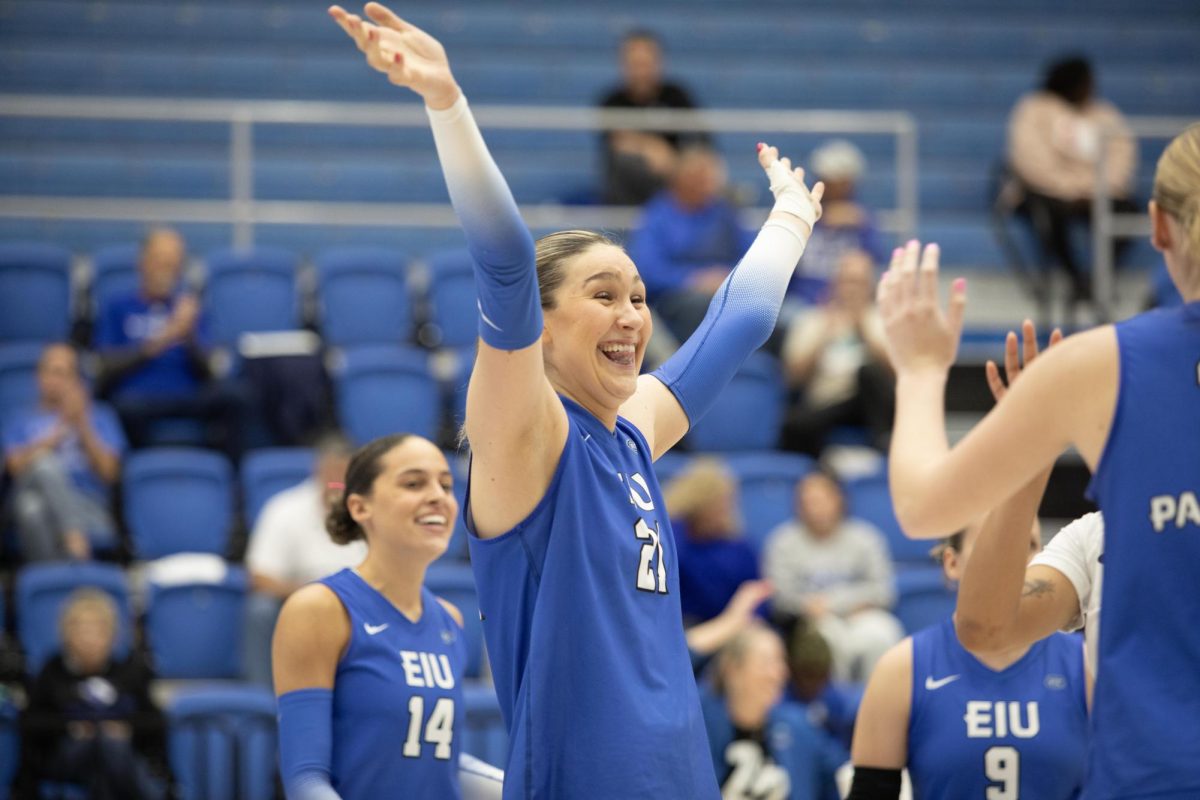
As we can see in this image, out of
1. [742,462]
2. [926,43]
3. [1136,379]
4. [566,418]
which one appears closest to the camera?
[1136,379]

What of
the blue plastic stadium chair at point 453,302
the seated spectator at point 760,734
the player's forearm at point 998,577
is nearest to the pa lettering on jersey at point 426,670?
the player's forearm at point 998,577

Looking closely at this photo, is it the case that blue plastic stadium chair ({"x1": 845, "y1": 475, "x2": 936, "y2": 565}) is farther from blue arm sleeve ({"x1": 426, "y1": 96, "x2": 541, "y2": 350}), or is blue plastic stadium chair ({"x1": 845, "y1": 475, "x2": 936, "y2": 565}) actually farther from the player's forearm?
blue arm sleeve ({"x1": 426, "y1": 96, "x2": 541, "y2": 350})

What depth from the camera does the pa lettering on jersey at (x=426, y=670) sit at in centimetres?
421

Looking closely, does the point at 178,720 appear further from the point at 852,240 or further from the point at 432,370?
the point at 852,240

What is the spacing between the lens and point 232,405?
9.45 metres

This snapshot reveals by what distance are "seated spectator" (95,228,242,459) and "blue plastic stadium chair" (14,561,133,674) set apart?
1.68 metres

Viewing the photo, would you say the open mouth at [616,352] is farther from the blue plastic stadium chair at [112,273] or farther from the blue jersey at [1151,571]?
the blue plastic stadium chair at [112,273]

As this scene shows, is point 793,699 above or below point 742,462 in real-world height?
below

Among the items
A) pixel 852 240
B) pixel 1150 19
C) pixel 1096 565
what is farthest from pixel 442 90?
pixel 1150 19

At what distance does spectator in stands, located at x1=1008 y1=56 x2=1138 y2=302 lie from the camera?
1135 centimetres

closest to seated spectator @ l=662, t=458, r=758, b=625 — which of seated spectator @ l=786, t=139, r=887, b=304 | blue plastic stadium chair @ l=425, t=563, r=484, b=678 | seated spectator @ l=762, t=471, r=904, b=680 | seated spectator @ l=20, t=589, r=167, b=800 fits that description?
seated spectator @ l=762, t=471, r=904, b=680

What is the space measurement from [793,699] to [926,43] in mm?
7959

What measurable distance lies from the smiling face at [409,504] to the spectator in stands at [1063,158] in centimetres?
754

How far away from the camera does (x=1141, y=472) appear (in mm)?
2441
